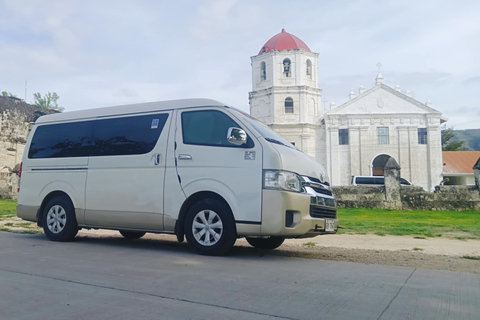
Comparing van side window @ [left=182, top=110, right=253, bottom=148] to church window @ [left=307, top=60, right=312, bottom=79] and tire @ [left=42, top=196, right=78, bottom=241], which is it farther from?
church window @ [left=307, top=60, right=312, bottom=79]

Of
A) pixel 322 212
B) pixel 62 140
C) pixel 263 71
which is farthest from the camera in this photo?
pixel 263 71

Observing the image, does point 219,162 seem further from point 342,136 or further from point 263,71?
point 263,71

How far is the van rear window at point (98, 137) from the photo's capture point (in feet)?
24.0

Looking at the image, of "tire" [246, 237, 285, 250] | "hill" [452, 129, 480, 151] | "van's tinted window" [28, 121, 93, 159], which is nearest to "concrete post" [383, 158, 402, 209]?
"tire" [246, 237, 285, 250]

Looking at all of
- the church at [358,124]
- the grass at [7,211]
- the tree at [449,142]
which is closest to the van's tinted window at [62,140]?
the grass at [7,211]

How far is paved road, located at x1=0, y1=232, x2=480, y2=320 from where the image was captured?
3.67 m

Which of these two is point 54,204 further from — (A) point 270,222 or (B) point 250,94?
(B) point 250,94

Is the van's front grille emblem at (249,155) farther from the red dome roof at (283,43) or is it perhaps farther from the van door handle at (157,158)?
the red dome roof at (283,43)

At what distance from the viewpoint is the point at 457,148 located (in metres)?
67.0

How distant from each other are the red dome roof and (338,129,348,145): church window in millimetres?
9281

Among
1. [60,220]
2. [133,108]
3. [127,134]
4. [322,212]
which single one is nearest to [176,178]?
[127,134]

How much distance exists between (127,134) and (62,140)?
5.42 feet

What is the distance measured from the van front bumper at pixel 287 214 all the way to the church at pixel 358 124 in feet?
129

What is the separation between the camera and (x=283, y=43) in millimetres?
46781
